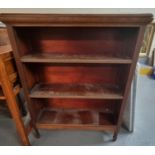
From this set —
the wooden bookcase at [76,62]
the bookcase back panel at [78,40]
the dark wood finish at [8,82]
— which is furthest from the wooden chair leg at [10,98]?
the bookcase back panel at [78,40]

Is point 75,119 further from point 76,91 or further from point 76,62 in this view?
point 76,62

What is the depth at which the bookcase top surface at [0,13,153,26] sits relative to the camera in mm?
831

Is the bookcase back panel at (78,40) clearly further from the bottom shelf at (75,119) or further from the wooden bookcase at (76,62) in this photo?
the bottom shelf at (75,119)

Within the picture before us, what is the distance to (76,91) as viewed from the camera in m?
1.29

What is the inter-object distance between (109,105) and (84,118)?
1.17 feet

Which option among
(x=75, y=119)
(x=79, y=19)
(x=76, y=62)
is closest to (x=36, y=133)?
(x=75, y=119)

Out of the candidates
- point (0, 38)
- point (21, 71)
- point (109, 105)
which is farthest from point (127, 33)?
point (0, 38)

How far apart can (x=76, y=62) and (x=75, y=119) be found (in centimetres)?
78

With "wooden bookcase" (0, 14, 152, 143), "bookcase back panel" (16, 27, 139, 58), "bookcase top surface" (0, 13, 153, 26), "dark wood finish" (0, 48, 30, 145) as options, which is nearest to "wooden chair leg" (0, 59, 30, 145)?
"dark wood finish" (0, 48, 30, 145)

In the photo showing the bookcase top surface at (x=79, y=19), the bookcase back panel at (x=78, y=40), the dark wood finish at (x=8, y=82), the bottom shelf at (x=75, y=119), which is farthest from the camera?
the bottom shelf at (x=75, y=119)

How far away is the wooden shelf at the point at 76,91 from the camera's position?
121cm

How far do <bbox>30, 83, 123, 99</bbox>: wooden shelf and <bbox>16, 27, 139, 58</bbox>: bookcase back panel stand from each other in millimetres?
360

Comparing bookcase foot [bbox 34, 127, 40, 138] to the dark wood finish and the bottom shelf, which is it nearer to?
the bottom shelf

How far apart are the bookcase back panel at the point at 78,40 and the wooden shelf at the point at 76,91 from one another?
14.2 inches
